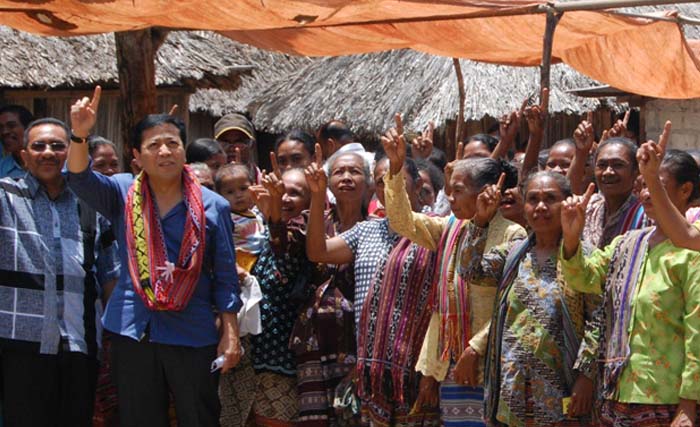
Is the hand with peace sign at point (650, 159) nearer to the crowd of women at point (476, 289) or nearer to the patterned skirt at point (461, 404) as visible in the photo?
the crowd of women at point (476, 289)

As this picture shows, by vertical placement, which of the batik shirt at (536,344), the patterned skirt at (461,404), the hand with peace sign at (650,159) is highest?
the hand with peace sign at (650,159)

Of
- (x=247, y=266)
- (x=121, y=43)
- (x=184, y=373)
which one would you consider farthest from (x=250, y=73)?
(x=184, y=373)

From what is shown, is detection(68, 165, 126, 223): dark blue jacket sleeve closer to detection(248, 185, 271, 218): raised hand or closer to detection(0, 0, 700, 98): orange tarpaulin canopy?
detection(248, 185, 271, 218): raised hand

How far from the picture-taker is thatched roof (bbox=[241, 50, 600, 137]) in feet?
46.1

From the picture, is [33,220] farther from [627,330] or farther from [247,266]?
[627,330]

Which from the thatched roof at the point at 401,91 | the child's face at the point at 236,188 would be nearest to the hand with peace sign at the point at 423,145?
the child's face at the point at 236,188

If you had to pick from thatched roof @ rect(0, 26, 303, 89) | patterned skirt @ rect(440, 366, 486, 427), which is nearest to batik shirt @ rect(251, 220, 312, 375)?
patterned skirt @ rect(440, 366, 486, 427)

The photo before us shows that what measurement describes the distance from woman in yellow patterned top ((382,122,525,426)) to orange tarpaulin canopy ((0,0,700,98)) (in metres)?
1.10

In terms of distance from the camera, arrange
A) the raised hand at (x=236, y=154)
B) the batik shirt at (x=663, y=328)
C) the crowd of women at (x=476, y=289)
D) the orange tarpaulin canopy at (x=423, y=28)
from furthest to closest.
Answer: the raised hand at (x=236, y=154), the orange tarpaulin canopy at (x=423, y=28), the crowd of women at (x=476, y=289), the batik shirt at (x=663, y=328)

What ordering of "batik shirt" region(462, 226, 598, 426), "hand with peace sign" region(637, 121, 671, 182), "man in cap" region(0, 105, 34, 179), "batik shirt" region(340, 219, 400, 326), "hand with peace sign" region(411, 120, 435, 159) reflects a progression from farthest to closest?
"man in cap" region(0, 105, 34, 179), "hand with peace sign" region(411, 120, 435, 159), "batik shirt" region(340, 219, 400, 326), "batik shirt" region(462, 226, 598, 426), "hand with peace sign" region(637, 121, 671, 182)

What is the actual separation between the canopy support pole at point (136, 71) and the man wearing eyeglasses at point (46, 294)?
2.19 metres

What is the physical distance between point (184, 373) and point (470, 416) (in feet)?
4.47

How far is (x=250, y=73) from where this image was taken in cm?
1537

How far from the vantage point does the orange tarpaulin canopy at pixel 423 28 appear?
19.0 feet
